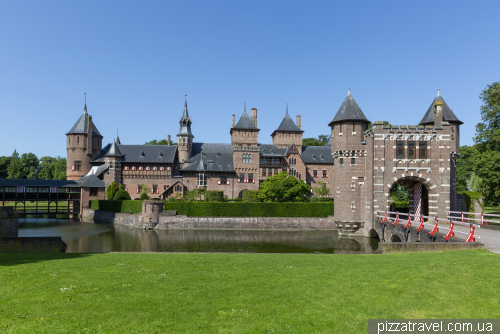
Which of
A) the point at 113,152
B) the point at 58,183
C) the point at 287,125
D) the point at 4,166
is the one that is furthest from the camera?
the point at 4,166

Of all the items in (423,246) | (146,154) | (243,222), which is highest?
(146,154)

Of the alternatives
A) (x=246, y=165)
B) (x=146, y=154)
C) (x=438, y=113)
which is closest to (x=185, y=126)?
(x=146, y=154)

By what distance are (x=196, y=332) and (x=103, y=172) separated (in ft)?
164

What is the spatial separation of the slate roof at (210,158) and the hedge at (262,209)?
13715mm

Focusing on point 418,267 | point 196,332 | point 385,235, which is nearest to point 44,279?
point 196,332

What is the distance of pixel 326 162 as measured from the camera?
5091 cm

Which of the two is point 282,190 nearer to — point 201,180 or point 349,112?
point 349,112

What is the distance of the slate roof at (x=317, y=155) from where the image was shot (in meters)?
51.0

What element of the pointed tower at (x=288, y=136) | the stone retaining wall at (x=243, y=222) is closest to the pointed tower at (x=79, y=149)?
the stone retaining wall at (x=243, y=222)

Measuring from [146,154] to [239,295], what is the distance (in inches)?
1876

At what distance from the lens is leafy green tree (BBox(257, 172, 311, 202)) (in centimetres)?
3741

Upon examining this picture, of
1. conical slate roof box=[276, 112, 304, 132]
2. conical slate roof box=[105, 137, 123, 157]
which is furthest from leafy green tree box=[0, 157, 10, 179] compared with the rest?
conical slate roof box=[276, 112, 304, 132]

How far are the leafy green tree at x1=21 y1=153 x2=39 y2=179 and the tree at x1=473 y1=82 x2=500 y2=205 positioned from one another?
8317 centimetres

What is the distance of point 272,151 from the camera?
165ft
